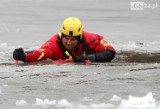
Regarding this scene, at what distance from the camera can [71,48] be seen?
1039cm

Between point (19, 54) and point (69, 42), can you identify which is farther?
point (69, 42)

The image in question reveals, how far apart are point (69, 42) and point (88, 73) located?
4.41ft

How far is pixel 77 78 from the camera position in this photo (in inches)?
338

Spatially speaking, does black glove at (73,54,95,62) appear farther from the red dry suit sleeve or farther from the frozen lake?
the red dry suit sleeve

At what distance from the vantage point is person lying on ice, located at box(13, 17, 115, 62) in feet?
33.9

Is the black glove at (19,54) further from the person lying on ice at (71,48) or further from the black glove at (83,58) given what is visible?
the black glove at (83,58)

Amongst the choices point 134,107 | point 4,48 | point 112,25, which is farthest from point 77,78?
point 112,25

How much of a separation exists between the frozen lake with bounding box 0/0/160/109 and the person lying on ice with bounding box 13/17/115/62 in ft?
0.61

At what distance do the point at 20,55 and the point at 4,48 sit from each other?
3.87m

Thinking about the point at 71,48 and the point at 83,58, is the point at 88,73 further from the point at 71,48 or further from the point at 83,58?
the point at 71,48

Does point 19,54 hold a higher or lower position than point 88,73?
higher

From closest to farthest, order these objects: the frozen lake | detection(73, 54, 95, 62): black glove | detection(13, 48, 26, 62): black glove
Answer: the frozen lake < detection(13, 48, 26, 62): black glove < detection(73, 54, 95, 62): black glove

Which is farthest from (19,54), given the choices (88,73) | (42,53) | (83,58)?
(88,73)

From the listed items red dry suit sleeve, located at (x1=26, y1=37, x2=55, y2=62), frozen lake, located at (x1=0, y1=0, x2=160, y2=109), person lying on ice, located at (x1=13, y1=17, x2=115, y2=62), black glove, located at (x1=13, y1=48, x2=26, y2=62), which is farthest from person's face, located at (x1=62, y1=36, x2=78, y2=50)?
black glove, located at (x1=13, y1=48, x2=26, y2=62)
